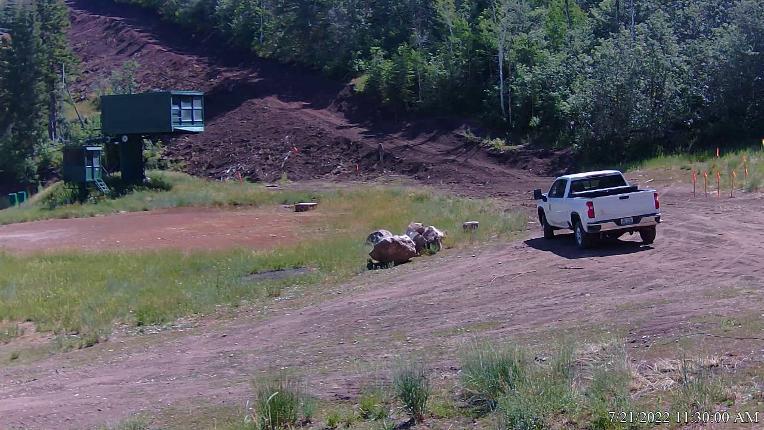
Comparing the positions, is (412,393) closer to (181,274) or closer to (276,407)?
(276,407)

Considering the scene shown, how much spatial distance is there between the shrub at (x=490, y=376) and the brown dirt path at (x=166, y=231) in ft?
67.3

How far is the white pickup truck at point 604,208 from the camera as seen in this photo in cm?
2208

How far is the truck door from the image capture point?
2416cm

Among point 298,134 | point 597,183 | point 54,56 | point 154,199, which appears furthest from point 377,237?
point 54,56

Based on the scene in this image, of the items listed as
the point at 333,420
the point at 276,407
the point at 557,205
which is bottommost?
the point at 333,420

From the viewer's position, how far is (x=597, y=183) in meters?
24.5

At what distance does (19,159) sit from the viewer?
66875 millimetres

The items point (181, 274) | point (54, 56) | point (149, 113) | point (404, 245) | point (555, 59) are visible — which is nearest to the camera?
point (404, 245)

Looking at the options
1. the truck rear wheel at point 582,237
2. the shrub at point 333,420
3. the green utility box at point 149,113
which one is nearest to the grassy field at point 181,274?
the truck rear wheel at point 582,237

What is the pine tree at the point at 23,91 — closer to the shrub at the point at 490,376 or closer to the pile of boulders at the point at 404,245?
the pile of boulders at the point at 404,245

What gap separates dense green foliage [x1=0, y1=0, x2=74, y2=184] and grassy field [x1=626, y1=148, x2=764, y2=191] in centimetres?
4122

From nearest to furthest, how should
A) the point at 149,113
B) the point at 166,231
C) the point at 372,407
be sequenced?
the point at 372,407 < the point at 166,231 < the point at 149,113

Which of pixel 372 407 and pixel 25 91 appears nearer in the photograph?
pixel 372 407

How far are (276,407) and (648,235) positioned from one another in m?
14.1
